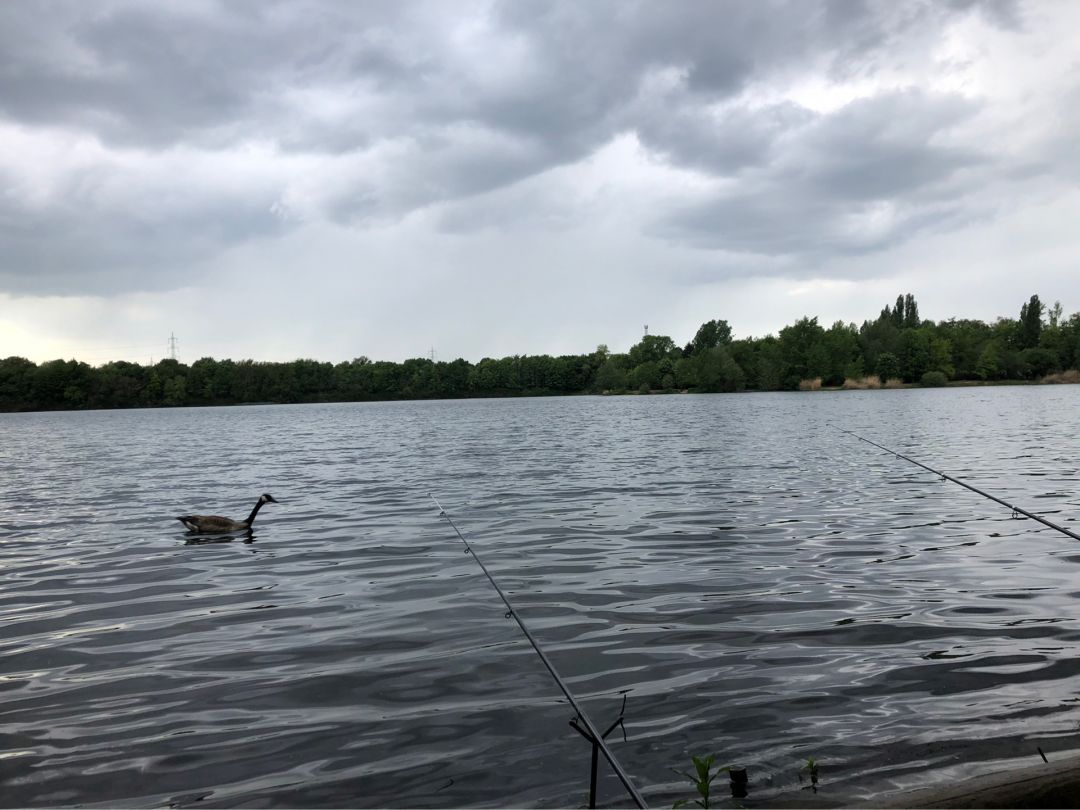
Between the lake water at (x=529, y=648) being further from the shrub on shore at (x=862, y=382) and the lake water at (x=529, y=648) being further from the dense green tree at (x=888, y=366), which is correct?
the shrub on shore at (x=862, y=382)

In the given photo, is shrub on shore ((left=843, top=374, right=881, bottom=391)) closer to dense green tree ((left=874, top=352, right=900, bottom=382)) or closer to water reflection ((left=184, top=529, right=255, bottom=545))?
dense green tree ((left=874, top=352, right=900, bottom=382))

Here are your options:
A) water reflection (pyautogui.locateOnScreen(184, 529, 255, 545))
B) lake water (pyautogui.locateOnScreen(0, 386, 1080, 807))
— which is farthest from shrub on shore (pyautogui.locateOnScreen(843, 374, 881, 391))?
water reflection (pyautogui.locateOnScreen(184, 529, 255, 545))

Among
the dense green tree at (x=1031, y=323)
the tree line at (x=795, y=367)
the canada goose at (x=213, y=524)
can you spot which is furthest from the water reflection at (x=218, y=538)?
the dense green tree at (x=1031, y=323)

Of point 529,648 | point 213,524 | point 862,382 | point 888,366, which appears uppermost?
point 888,366

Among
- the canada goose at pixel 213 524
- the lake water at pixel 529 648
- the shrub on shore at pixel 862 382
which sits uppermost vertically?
the shrub on shore at pixel 862 382

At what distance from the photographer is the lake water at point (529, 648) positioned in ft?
18.1

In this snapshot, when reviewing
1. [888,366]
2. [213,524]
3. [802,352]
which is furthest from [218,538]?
[802,352]

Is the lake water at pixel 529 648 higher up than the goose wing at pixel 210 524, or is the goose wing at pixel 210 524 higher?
the goose wing at pixel 210 524

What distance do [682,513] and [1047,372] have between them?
180 metres

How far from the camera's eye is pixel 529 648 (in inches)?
321

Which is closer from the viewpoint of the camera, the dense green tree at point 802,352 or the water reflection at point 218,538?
the water reflection at point 218,538

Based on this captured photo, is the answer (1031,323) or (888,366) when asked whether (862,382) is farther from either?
(1031,323)

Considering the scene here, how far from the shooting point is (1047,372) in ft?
536

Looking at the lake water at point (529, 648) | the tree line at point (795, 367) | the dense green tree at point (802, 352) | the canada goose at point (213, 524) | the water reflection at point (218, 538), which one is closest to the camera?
A: the lake water at point (529, 648)
